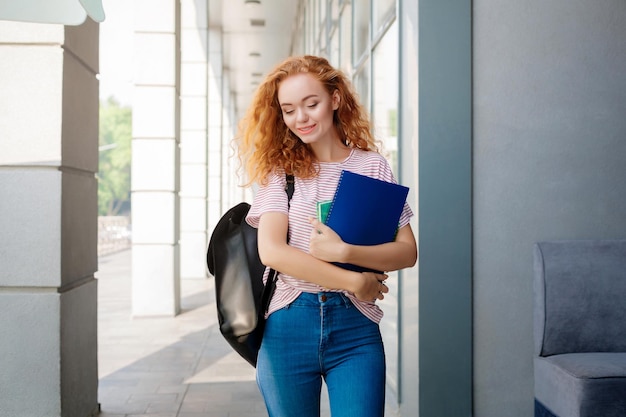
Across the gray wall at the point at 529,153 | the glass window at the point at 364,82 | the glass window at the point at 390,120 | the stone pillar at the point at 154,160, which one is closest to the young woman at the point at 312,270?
the gray wall at the point at 529,153

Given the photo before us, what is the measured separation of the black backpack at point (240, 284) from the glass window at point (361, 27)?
4108 mm

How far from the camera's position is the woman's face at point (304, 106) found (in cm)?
193

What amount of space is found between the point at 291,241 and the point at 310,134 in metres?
0.31

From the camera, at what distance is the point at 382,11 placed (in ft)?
16.6

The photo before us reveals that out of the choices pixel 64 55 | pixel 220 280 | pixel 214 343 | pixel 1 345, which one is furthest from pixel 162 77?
pixel 220 280

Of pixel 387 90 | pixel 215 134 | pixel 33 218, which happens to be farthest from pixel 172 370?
pixel 215 134

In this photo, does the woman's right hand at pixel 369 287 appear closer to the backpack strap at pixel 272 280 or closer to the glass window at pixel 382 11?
the backpack strap at pixel 272 280

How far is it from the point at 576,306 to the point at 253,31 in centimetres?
1632

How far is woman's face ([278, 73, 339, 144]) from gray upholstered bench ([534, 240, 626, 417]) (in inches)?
84.5

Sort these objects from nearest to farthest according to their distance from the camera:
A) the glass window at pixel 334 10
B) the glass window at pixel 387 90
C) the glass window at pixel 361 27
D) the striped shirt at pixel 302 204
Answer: the striped shirt at pixel 302 204, the glass window at pixel 387 90, the glass window at pixel 361 27, the glass window at pixel 334 10

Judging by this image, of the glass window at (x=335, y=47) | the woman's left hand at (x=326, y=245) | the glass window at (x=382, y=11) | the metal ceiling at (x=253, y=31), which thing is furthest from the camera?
the metal ceiling at (x=253, y=31)

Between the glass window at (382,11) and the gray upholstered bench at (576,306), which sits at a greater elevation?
the glass window at (382,11)

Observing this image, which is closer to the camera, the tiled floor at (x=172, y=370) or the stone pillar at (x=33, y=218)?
the stone pillar at (x=33, y=218)

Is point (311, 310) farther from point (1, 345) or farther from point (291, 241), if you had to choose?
point (1, 345)
